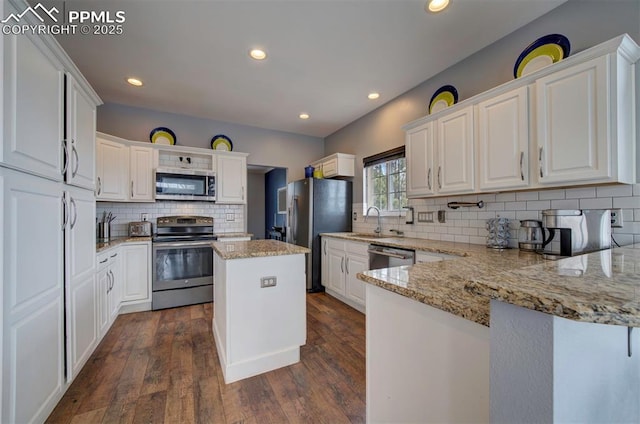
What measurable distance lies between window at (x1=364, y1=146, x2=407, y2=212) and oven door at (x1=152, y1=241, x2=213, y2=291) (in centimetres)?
246

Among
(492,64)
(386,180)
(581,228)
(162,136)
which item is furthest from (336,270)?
(162,136)

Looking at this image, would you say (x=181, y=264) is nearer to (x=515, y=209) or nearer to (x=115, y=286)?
(x=115, y=286)

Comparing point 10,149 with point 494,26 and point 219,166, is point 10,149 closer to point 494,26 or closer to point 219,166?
point 219,166

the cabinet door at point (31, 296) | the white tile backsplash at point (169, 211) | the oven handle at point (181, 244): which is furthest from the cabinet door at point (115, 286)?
the cabinet door at point (31, 296)

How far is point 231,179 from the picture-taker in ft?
12.9

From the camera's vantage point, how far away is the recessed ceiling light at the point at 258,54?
2.41 m

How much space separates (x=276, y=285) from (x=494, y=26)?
2.77 meters

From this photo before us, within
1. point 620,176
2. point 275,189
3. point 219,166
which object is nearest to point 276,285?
point 620,176

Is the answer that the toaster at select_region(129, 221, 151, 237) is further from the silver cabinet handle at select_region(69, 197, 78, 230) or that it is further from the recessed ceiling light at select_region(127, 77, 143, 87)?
the silver cabinet handle at select_region(69, 197, 78, 230)

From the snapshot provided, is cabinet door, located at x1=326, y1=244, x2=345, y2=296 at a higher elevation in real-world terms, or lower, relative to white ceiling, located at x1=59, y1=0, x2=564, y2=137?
lower

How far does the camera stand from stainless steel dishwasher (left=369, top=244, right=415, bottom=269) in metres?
2.40

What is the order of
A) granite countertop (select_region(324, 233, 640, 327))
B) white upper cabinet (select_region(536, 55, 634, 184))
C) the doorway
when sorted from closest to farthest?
granite countertop (select_region(324, 233, 640, 327))
white upper cabinet (select_region(536, 55, 634, 184))
the doorway

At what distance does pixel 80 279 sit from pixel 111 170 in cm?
186

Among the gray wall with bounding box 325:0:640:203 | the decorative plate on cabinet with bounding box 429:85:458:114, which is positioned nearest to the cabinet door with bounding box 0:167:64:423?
the gray wall with bounding box 325:0:640:203
